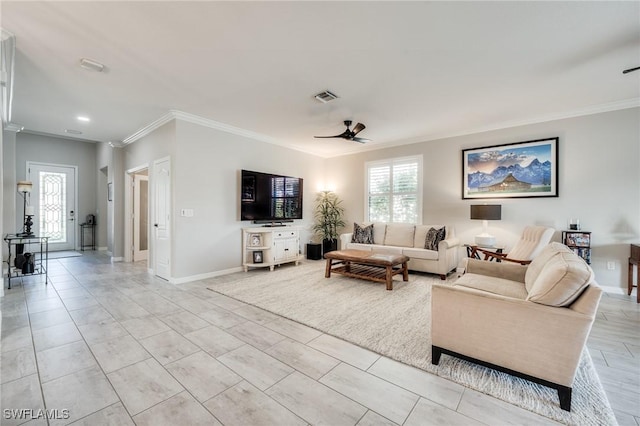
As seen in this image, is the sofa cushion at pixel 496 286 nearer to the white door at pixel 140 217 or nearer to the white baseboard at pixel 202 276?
the white baseboard at pixel 202 276

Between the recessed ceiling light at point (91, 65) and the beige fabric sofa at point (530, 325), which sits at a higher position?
the recessed ceiling light at point (91, 65)

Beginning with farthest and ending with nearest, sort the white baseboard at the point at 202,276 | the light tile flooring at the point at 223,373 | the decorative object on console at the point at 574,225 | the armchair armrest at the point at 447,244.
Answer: the armchair armrest at the point at 447,244 < the white baseboard at the point at 202,276 < the decorative object on console at the point at 574,225 < the light tile flooring at the point at 223,373

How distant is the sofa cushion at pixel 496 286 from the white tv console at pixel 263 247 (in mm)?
3499

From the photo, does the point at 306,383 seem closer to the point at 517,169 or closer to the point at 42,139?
the point at 517,169

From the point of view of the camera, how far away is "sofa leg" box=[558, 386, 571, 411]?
157 centimetres

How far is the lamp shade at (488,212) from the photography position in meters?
4.49

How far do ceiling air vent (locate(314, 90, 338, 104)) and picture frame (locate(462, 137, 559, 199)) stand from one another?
123 inches

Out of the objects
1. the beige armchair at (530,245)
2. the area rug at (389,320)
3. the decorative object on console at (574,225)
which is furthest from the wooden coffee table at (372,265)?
the decorative object on console at (574,225)

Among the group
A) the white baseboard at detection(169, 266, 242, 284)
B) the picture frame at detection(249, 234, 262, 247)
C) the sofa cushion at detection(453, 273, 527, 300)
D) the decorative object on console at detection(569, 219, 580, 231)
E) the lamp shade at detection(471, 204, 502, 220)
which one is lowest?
the white baseboard at detection(169, 266, 242, 284)

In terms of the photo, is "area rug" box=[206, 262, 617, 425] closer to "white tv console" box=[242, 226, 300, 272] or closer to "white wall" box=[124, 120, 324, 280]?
"white tv console" box=[242, 226, 300, 272]

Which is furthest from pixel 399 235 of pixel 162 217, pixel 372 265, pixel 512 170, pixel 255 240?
pixel 162 217

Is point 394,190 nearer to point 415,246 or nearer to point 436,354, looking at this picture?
point 415,246

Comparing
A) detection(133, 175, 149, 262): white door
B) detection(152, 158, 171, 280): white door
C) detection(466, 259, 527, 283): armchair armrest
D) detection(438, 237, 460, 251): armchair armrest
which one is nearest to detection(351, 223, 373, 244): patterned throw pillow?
detection(438, 237, 460, 251): armchair armrest

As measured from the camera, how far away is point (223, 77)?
3158mm
